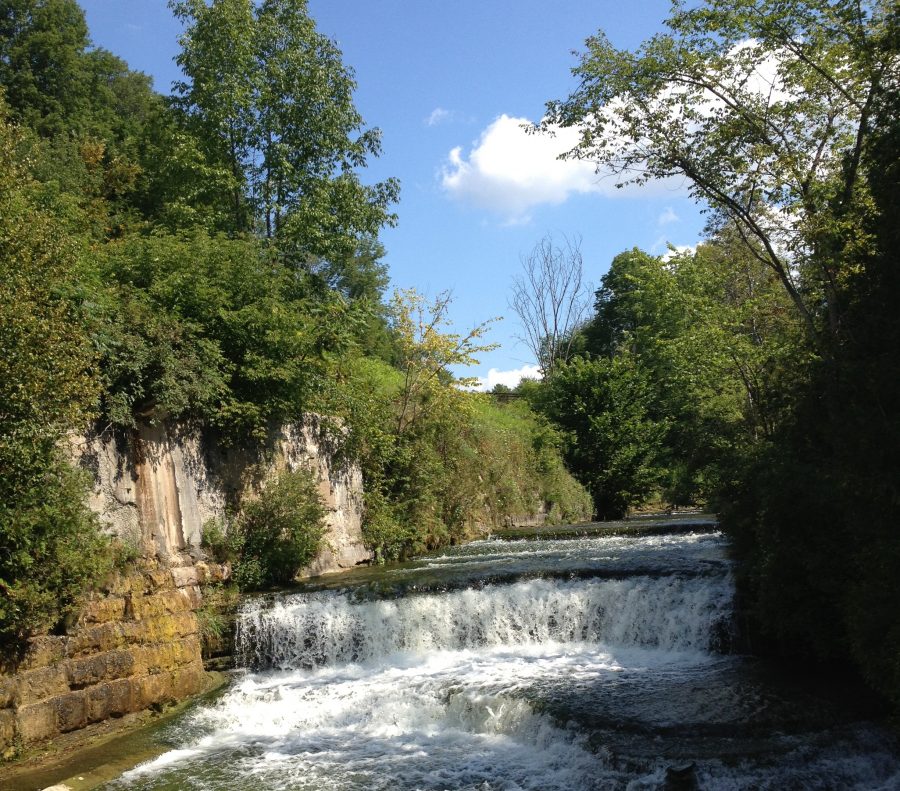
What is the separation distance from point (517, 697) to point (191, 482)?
6400 mm

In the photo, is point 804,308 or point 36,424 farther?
point 804,308

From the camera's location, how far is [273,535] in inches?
507

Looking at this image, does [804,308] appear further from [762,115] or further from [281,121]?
[281,121]

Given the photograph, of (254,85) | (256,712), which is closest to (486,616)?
(256,712)

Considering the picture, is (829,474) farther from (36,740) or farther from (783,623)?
(36,740)


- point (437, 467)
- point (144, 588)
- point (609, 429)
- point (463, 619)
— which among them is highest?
point (609, 429)

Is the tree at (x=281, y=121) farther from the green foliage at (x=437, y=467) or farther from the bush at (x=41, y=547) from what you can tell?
the bush at (x=41, y=547)

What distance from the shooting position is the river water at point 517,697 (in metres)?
6.68

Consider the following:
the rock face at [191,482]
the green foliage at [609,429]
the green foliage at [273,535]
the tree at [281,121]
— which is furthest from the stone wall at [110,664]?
the green foliage at [609,429]

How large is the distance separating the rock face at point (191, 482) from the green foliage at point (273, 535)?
1.15 ft

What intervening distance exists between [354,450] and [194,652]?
658 centimetres

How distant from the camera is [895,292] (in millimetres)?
5855

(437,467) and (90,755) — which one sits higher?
(437,467)

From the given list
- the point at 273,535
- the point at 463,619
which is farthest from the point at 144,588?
the point at 463,619
